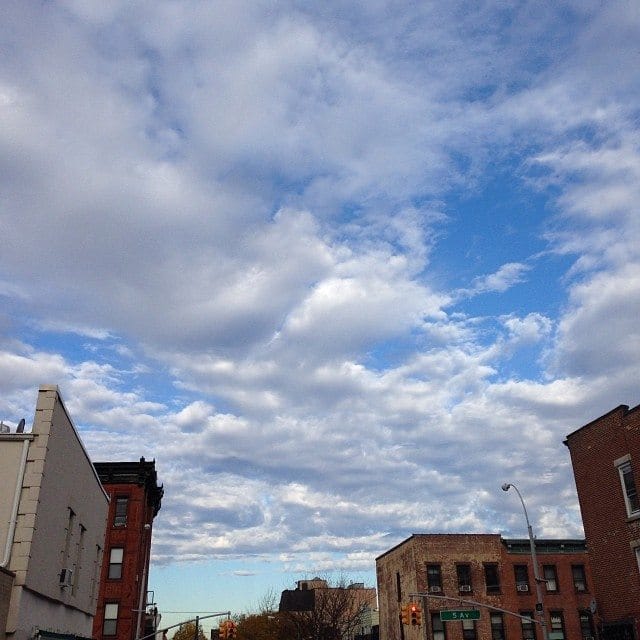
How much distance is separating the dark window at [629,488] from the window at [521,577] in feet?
110

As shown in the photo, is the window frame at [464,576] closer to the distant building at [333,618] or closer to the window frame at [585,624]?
the window frame at [585,624]

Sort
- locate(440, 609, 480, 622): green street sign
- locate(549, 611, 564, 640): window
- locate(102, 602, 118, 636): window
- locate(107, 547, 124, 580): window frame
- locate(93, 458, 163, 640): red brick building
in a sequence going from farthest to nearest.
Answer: locate(107, 547, 124, 580): window frame, locate(93, 458, 163, 640): red brick building, locate(102, 602, 118, 636): window, locate(549, 611, 564, 640): window, locate(440, 609, 480, 622): green street sign

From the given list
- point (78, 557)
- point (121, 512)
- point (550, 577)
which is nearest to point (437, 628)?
point (550, 577)

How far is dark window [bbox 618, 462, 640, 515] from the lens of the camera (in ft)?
86.7

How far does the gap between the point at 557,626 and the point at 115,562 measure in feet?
126

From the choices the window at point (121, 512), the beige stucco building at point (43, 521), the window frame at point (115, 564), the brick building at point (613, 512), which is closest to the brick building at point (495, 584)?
the window frame at point (115, 564)

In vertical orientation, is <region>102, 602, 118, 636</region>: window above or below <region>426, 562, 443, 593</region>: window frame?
below

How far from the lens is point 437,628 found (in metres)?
53.6

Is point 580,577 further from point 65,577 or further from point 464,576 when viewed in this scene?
point 65,577

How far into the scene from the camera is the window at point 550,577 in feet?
182

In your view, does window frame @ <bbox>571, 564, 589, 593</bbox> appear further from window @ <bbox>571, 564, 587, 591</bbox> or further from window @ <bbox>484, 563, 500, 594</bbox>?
window @ <bbox>484, 563, 500, 594</bbox>

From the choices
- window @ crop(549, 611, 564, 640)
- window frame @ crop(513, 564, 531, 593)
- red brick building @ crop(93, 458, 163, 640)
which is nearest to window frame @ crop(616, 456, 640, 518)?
window @ crop(549, 611, 564, 640)

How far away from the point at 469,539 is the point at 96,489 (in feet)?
133

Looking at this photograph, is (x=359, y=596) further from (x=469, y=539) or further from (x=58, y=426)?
(x=58, y=426)
